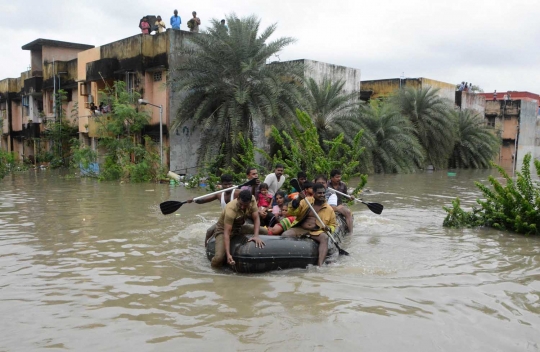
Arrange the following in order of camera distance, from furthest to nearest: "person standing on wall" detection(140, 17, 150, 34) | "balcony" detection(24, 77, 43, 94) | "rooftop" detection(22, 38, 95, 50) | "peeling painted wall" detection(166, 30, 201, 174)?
"balcony" detection(24, 77, 43, 94)
"rooftop" detection(22, 38, 95, 50)
"person standing on wall" detection(140, 17, 150, 34)
"peeling painted wall" detection(166, 30, 201, 174)

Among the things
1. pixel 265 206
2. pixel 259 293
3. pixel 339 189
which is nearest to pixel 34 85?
pixel 339 189

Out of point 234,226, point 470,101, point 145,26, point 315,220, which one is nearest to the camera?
point 234,226

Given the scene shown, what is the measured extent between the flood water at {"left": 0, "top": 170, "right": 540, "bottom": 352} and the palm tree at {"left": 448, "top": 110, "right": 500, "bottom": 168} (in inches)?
884

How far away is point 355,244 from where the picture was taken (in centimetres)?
906

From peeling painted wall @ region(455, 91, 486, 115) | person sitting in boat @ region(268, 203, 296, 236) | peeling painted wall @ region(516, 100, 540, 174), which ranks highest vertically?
peeling painted wall @ region(455, 91, 486, 115)

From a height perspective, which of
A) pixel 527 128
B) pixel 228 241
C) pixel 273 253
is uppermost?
pixel 527 128

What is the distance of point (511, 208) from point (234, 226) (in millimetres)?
5956

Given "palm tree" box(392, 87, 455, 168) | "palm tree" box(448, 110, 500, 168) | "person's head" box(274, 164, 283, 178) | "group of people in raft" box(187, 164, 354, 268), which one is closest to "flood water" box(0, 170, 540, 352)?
"group of people in raft" box(187, 164, 354, 268)

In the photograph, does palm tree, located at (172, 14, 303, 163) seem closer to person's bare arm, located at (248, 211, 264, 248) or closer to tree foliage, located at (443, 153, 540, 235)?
tree foliage, located at (443, 153, 540, 235)

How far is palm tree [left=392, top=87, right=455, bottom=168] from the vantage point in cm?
2803

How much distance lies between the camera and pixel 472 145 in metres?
31.3

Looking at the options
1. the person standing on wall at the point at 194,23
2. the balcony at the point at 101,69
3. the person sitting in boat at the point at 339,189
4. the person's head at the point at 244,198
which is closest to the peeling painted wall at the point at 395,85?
the person standing on wall at the point at 194,23

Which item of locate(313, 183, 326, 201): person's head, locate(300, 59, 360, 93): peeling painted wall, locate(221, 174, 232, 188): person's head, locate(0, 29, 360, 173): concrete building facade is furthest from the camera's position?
locate(300, 59, 360, 93): peeling painted wall

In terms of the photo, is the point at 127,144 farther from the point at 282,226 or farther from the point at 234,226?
the point at 234,226
